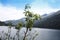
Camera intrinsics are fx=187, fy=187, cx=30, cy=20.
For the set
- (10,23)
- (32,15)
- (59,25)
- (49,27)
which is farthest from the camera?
(49,27)

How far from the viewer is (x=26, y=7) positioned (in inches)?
232

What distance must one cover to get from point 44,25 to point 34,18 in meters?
94.5

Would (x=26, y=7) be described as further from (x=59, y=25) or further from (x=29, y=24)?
(x=59, y=25)

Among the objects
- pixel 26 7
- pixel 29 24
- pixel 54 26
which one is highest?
pixel 54 26

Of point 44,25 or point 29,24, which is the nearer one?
point 29,24

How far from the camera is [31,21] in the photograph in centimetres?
576

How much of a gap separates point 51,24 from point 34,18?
320 ft

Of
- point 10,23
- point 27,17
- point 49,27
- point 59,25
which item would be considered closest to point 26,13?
point 27,17

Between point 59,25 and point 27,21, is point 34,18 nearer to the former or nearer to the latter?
point 27,21

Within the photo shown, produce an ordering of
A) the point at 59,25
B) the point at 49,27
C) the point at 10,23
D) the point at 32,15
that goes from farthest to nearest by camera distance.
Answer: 1. the point at 49,27
2. the point at 59,25
3. the point at 10,23
4. the point at 32,15

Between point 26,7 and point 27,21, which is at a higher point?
point 26,7

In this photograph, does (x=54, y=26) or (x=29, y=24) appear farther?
(x=54, y=26)

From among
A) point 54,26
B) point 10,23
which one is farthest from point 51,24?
point 10,23

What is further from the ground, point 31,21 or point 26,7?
point 26,7
